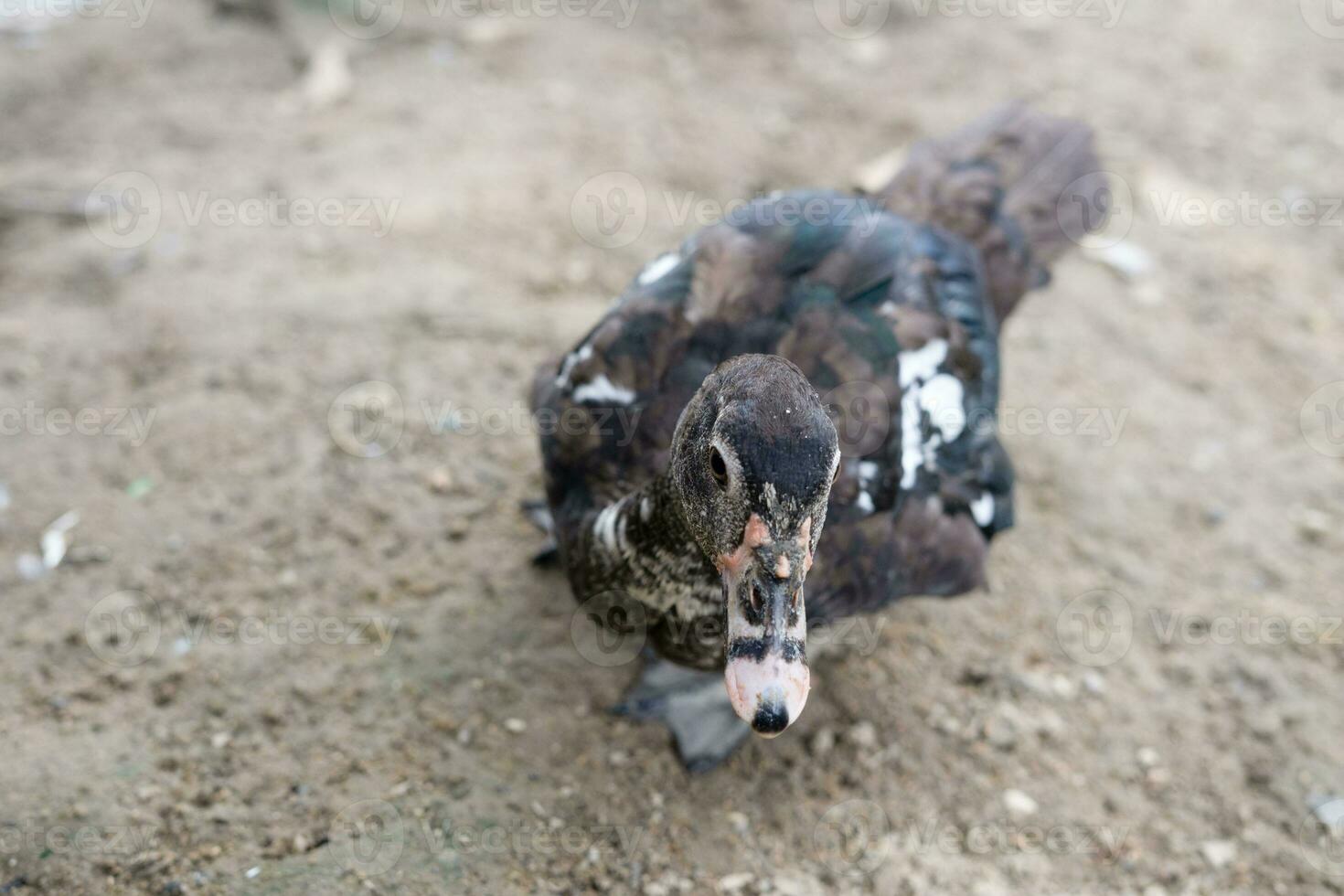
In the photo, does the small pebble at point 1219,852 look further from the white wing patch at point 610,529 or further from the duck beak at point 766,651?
the white wing patch at point 610,529

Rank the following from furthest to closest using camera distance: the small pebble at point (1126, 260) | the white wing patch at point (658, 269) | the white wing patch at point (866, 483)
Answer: the small pebble at point (1126, 260) → the white wing patch at point (658, 269) → the white wing patch at point (866, 483)

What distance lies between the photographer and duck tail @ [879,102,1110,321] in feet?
11.8

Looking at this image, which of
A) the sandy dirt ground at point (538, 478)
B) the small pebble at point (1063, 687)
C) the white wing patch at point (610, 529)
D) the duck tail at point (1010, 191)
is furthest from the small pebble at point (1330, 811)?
the white wing patch at point (610, 529)

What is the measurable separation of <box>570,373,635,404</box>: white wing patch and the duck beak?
842mm

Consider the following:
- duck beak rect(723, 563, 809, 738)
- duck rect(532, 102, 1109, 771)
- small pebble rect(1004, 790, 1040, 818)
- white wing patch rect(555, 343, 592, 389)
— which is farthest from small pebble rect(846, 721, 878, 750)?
white wing patch rect(555, 343, 592, 389)

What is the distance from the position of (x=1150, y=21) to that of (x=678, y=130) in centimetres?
308

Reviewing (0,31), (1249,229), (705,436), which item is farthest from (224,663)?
(1249,229)

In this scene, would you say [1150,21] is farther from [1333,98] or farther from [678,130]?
[678,130]

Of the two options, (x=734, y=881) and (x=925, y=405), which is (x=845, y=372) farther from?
(x=734, y=881)

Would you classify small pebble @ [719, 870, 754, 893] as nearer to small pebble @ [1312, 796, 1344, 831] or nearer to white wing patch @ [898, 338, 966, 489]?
white wing patch @ [898, 338, 966, 489]

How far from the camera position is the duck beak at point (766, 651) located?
205cm

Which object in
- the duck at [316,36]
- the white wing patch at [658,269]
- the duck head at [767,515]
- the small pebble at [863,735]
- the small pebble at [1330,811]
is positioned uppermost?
the duck head at [767,515]

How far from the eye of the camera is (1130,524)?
3.82 m

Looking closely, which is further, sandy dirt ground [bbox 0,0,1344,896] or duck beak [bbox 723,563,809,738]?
sandy dirt ground [bbox 0,0,1344,896]
